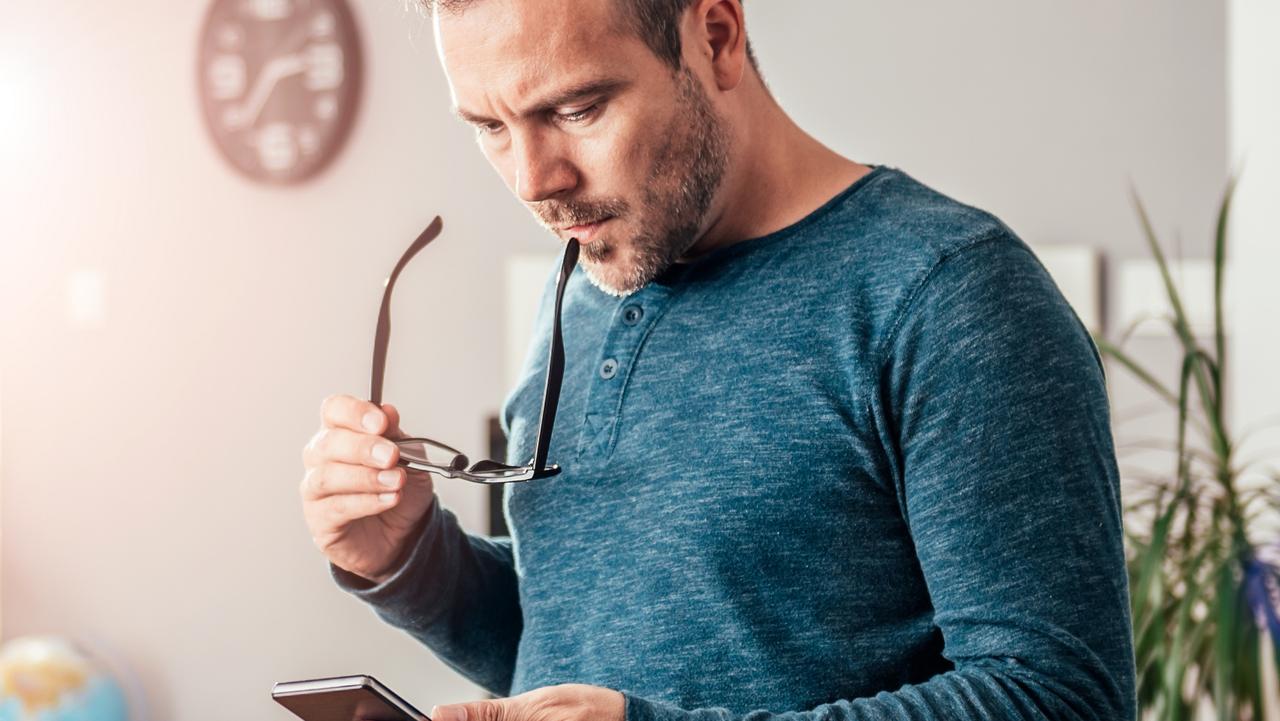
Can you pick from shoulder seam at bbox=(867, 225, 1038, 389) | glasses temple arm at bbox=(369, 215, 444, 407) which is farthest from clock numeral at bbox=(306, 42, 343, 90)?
shoulder seam at bbox=(867, 225, 1038, 389)

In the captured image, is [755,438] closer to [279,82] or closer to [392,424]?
[392,424]

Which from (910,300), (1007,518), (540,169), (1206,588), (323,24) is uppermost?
(323,24)

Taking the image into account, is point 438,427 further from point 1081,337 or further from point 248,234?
point 1081,337

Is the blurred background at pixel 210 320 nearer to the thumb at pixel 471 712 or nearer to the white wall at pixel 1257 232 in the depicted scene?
the white wall at pixel 1257 232

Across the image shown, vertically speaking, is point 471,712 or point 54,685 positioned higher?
point 471,712

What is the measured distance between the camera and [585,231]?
96cm

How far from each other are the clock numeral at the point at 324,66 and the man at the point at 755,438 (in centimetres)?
198

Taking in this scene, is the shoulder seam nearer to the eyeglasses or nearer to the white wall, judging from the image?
the eyeglasses

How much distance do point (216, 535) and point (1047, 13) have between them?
2.19 m

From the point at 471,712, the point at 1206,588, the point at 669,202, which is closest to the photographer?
the point at 471,712

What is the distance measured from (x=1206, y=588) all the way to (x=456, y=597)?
4.07 ft

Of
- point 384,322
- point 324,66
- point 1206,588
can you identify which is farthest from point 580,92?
point 324,66

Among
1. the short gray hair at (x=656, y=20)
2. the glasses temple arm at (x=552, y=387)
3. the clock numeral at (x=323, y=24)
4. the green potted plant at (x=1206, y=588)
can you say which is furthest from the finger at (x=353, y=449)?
the clock numeral at (x=323, y=24)

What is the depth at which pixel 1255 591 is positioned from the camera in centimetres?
179
